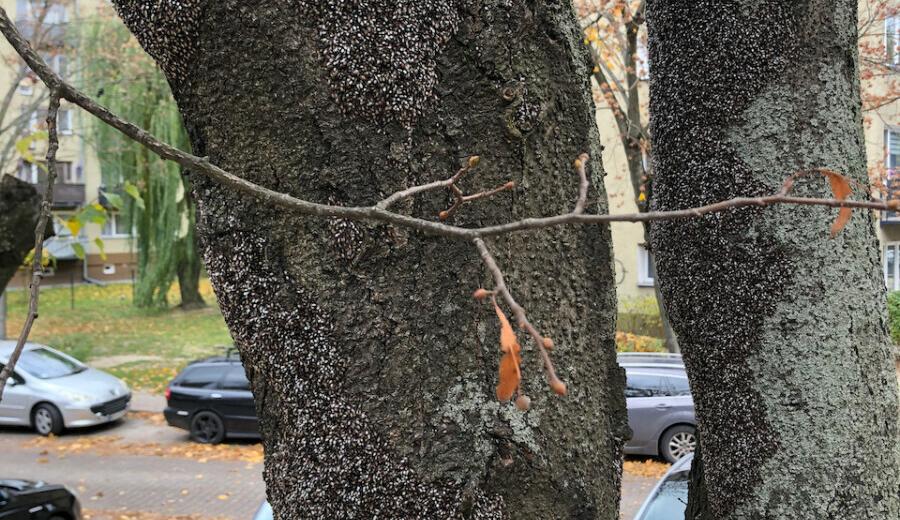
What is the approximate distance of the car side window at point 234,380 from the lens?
1194cm

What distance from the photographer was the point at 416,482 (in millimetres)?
1471

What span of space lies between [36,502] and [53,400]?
20.8 feet

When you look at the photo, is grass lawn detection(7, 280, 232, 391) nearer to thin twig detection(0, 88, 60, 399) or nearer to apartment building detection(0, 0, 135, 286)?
apartment building detection(0, 0, 135, 286)

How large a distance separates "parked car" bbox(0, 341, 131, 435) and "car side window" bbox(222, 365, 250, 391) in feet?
7.66

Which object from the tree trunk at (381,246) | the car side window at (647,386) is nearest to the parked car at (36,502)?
the tree trunk at (381,246)

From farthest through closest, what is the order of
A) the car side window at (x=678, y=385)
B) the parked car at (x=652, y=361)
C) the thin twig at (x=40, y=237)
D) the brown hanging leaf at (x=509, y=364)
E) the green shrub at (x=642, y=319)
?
the green shrub at (x=642, y=319)
the parked car at (x=652, y=361)
the car side window at (x=678, y=385)
the thin twig at (x=40, y=237)
the brown hanging leaf at (x=509, y=364)

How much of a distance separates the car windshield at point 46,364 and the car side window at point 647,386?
9380 mm

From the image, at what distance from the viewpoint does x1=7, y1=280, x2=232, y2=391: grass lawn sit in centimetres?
1746

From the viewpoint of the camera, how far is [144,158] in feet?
63.7

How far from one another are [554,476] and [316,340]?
536mm

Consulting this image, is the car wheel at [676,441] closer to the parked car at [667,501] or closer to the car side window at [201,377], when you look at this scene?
the parked car at [667,501]

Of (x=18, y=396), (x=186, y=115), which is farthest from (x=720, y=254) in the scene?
(x=18, y=396)

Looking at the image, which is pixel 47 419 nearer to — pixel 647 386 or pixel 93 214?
pixel 93 214

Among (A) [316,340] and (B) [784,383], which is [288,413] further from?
(B) [784,383]
